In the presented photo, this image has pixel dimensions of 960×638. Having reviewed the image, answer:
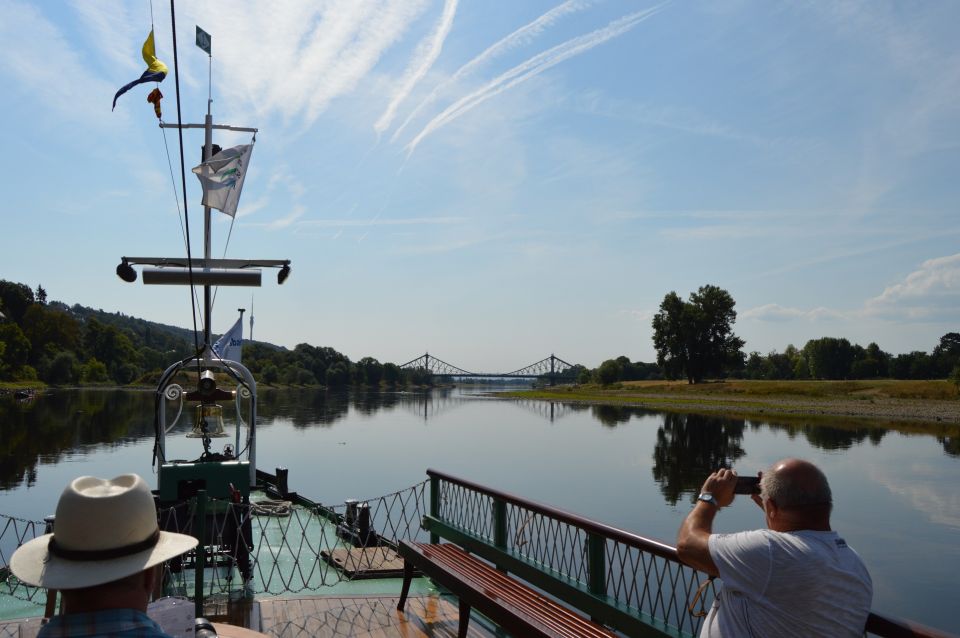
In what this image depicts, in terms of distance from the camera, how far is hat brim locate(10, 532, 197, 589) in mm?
1987

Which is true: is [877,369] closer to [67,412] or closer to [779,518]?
[67,412]

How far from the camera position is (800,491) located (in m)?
2.72

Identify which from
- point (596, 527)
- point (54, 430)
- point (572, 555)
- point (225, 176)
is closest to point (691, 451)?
point (225, 176)

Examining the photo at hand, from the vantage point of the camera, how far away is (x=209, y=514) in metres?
7.92

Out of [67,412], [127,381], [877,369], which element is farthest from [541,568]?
[127,381]

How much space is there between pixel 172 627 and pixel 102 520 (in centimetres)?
147

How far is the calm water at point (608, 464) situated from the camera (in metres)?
19.7

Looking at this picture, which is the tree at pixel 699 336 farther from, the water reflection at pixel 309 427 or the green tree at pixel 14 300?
the green tree at pixel 14 300

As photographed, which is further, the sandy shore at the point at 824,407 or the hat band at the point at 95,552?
the sandy shore at the point at 824,407

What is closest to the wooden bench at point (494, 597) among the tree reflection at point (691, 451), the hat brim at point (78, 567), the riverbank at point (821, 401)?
the hat brim at point (78, 567)

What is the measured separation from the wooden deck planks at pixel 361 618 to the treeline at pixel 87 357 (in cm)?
9536

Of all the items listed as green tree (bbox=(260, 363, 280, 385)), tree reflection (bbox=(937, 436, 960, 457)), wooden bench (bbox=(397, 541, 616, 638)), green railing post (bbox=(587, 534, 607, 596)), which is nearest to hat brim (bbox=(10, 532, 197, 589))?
wooden bench (bbox=(397, 541, 616, 638))

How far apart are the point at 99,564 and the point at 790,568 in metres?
2.23

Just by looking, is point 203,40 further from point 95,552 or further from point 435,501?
point 95,552
